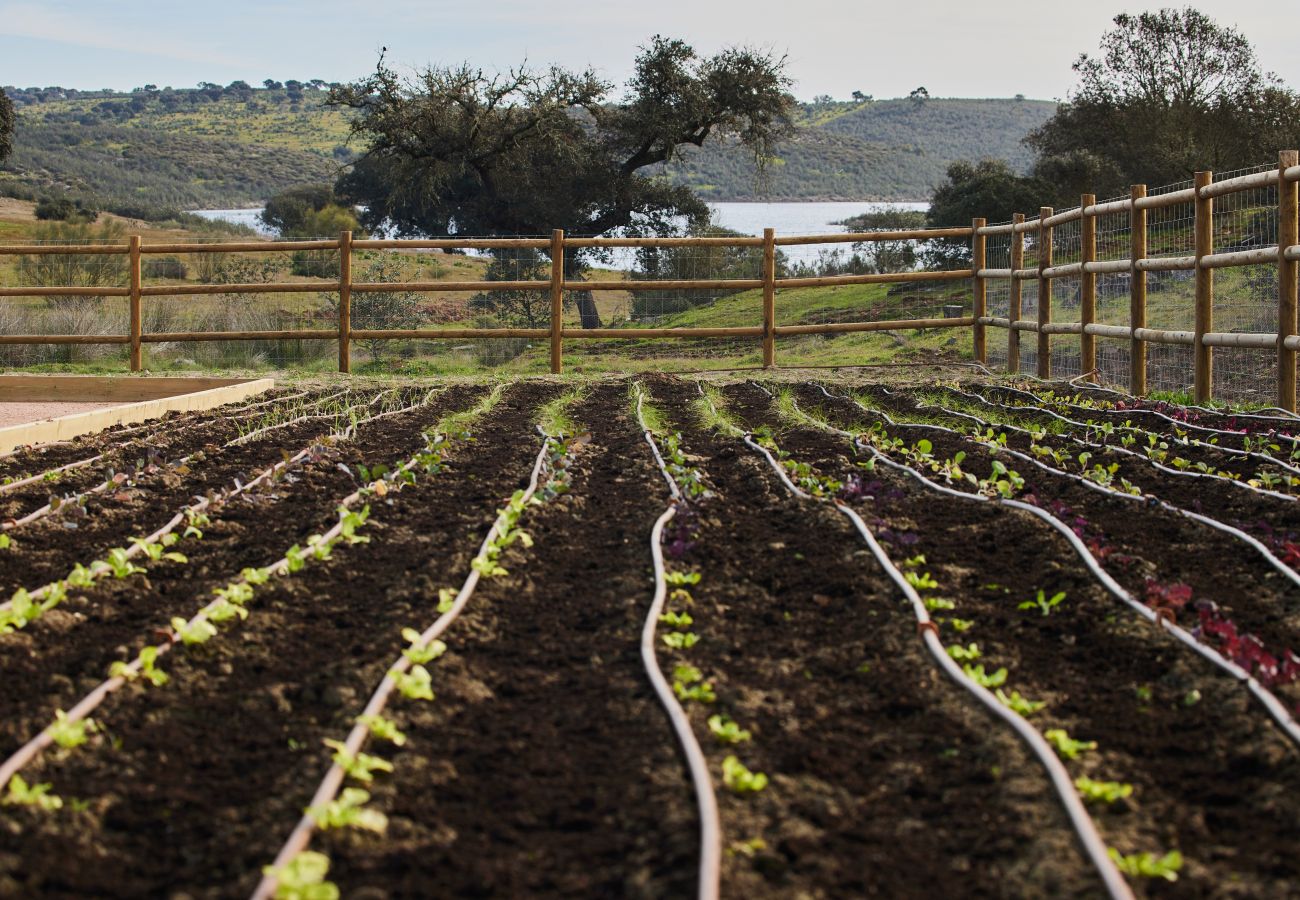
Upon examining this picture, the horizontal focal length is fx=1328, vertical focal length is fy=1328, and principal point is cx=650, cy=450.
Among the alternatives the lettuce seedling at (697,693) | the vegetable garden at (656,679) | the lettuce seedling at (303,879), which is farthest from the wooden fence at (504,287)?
the lettuce seedling at (303,879)

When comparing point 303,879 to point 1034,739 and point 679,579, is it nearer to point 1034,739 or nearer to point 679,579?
point 1034,739

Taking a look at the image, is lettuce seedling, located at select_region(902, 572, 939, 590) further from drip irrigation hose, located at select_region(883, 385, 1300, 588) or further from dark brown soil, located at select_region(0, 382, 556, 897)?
dark brown soil, located at select_region(0, 382, 556, 897)

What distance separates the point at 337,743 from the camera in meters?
2.65

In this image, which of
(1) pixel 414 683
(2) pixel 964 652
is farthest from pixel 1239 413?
(1) pixel 414 683

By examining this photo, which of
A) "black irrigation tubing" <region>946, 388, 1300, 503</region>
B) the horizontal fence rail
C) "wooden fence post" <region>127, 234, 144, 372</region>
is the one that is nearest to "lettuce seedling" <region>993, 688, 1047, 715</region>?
"black irrigation tubing" <region>946, 388, 1300, 503</region>

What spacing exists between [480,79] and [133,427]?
53.0 ft

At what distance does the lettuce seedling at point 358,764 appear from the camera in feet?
8.52

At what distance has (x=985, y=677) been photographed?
3.16m

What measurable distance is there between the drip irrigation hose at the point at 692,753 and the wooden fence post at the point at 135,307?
9.91m

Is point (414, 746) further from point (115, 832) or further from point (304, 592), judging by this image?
point (304, 592)

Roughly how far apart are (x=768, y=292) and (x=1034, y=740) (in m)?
10.5

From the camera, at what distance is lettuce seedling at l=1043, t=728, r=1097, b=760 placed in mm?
2771

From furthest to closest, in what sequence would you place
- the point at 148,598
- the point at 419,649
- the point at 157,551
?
the point at 157,551 → the point at 148,598 → the point at 419,649

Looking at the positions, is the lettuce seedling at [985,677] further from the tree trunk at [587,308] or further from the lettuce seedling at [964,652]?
the tree trunk at [587,308]
